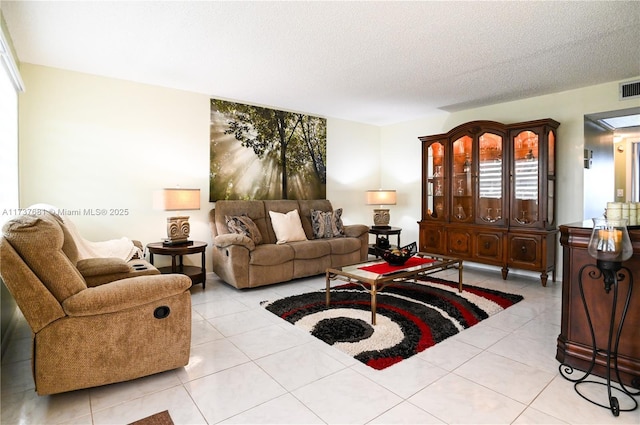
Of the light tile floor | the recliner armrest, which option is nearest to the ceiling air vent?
the light tile floor

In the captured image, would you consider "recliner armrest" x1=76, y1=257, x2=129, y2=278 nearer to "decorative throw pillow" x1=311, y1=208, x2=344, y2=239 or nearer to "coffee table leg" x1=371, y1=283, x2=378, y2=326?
"coffee table leg" x1=371, y1=283, x2=378, y2=326

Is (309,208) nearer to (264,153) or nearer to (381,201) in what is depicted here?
(264,153)

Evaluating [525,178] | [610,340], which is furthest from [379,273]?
[525,178]

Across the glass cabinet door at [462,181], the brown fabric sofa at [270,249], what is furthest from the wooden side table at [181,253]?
the glass cabinet door at [462,181]

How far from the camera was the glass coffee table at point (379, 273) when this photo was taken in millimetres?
2771

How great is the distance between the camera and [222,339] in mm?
2543

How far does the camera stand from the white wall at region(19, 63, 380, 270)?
11.3 feet

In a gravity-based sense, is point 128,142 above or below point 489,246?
above

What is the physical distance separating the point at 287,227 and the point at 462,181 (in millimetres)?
2533

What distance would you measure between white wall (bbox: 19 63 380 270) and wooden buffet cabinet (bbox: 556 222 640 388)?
3835 mm

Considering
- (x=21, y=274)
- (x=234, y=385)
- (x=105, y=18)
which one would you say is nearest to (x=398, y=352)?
(x=234, y=385)

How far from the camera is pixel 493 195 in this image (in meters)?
4.50

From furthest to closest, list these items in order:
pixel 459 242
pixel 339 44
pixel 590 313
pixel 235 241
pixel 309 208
Answer: 1. pixel 309 208
2. pixel 459 242
3. pixel 235 241
4. pixel 339 44
5. pixel 590 313

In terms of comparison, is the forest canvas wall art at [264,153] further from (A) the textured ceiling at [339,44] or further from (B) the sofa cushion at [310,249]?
(B) the sofa cushion at [310,249]
